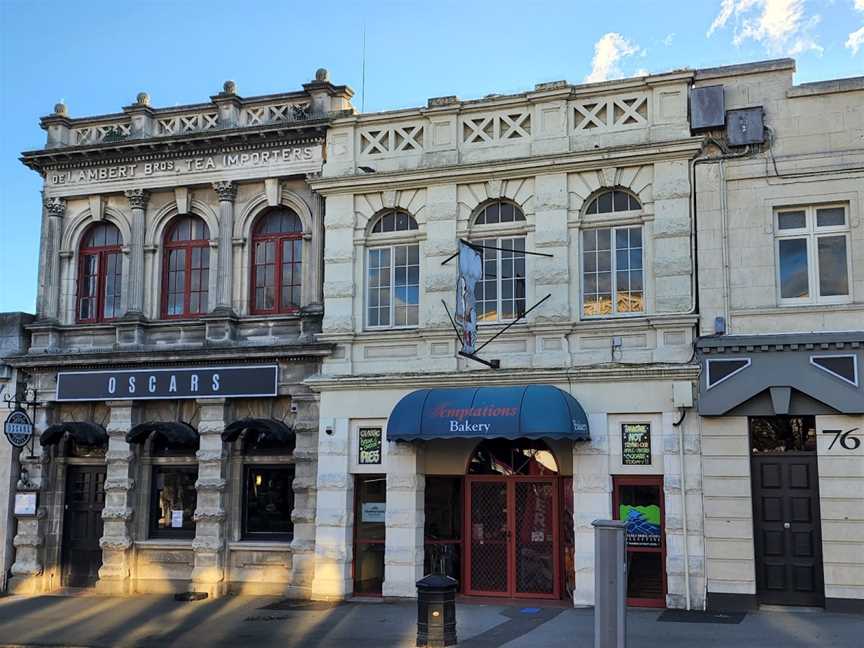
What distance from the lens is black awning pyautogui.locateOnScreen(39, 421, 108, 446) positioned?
20906 mm

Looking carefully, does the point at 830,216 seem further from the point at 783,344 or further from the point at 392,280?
the point at 392,280

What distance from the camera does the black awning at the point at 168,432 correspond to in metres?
20.3

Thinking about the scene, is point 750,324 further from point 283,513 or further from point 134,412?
point 134,412

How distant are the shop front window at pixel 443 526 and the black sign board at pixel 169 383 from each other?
3815 mm

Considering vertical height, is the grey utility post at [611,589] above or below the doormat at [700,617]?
above

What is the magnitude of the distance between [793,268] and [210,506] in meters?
11.9

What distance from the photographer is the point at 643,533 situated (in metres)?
17.3

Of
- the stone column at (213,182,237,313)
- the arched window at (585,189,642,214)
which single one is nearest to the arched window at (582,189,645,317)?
the arched window at (585,189,642,214)

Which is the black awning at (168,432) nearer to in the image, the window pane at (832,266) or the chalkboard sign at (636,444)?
the chalkboard sign at (636,444)

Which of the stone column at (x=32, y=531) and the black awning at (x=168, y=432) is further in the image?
the stone column at (x=32, y=531)

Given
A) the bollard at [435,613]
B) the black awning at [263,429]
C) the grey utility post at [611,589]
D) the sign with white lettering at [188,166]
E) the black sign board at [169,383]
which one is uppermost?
the sign with white lettering at [188,166]

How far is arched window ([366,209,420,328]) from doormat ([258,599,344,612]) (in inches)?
209

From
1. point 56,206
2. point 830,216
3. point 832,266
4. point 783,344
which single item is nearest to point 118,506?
point 56,206

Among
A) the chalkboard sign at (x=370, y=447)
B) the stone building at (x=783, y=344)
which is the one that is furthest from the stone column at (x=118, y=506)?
the stone building at (x=783, y=344)
